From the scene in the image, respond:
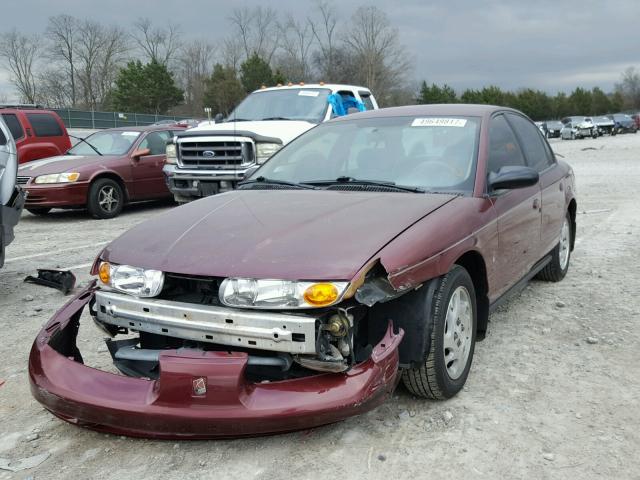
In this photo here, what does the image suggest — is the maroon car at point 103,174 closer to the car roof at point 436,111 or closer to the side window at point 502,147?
the car roof at point 436,111

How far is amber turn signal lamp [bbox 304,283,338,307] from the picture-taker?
8.50 ft

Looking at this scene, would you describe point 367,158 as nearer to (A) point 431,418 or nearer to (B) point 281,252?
(B) point 281,252

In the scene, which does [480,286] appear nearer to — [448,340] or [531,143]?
[448,340]

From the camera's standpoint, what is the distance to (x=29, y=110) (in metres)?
12.7

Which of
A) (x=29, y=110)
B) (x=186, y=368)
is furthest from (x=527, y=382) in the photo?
(x=29, y=110)

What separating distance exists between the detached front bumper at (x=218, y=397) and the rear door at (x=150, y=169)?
8.77 m

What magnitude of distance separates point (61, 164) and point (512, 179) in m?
8.88

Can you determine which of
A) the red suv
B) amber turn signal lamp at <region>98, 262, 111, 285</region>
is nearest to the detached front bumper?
amber turn signal lamp at <region>98, 262, 111, 285</region>

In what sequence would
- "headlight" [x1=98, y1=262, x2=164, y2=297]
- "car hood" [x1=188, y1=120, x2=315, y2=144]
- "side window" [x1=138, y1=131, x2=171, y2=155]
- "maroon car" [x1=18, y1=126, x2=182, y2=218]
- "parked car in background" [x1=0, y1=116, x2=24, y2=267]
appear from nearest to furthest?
"headlight" [x1=98, y1=262, x2=164, y2=297] < "parked car in background" [x1=0, y1=116, x2=24, y2=267] < "car hood" [x1=188, y1=120, x2=315, y2=144] < "maroon car" [x1=18, y1=126, x2=182, y2=218] < "side window" [x1=138, y1=131, x2=171, y2=155]

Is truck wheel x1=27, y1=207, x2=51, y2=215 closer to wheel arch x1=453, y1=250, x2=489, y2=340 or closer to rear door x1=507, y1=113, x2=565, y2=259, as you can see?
rear door x1=507, y1=113, x2=565, y2=259

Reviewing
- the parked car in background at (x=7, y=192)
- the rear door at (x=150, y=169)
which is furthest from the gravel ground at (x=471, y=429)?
the rear door at (x=150, y=169)

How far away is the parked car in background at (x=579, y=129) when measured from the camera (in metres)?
43.3

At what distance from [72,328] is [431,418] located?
1900mm

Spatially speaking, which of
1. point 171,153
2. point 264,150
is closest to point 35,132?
point 171,153
